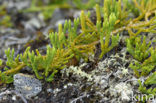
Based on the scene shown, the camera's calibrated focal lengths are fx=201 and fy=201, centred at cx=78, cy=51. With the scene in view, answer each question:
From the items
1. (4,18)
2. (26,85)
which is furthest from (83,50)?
(4,18)

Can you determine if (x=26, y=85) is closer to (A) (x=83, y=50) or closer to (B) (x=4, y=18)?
(A) (x=83, y=50)

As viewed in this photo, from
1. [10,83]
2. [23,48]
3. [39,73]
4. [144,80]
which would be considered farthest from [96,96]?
[23,48]

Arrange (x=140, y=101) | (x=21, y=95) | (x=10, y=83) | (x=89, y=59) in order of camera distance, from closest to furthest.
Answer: (x=140, y=101), (x=21, y=95), (x=10, y=83), (x=89, y=59)

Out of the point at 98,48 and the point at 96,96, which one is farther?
the point at 98,48

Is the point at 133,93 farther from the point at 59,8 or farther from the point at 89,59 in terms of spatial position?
the point at 59,8

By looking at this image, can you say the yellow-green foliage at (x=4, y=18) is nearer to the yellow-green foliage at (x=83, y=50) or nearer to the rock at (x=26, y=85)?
the yellow-green foliage at (x=83, y=50)

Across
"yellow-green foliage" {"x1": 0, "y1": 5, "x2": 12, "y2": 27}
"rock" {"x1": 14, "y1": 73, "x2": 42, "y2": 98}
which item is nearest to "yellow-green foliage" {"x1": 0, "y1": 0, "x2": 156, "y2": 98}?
"rock" {"x1": 14, "y1": 73, "x2": 42, "y2": 98}

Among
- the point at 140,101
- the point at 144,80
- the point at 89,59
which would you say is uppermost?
the point at 89,59

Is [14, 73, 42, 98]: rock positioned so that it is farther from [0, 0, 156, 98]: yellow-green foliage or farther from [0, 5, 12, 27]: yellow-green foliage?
[0, 5, 12, 27]: yellow-green foliage

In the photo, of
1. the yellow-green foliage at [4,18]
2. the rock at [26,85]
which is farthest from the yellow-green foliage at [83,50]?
the yellow-green foliage at [4,18]
